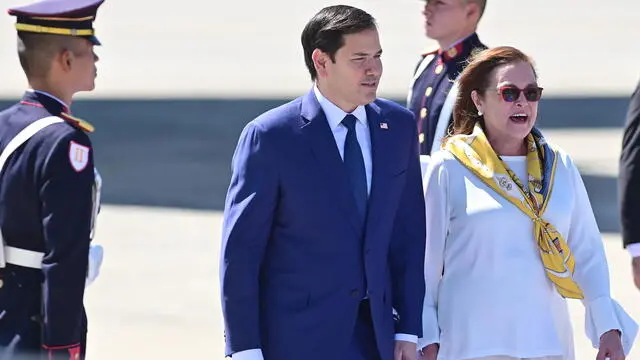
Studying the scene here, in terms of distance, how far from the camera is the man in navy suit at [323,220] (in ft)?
13.8

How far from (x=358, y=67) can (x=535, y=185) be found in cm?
78

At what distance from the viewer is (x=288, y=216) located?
4.23 metres

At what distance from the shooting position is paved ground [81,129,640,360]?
729cm

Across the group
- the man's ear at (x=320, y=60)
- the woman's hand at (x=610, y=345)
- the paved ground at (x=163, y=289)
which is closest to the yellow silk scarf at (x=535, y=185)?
the woman's hand at (x=610, y=345)

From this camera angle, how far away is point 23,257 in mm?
4145

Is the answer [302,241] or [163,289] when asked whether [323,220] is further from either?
[163,289]

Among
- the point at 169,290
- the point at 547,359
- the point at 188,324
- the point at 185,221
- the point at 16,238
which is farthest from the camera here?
the point at 185,221

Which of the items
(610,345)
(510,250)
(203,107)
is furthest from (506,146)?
(203,107)

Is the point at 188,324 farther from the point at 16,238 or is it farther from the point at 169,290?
the point at 16,238

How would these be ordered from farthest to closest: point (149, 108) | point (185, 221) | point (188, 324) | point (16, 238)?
point (149, 108) < point (185, 221) < point (188, 324) < point (16, 238)

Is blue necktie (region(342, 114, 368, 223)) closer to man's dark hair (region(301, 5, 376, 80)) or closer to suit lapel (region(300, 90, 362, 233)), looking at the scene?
suit lapel (region(300, 90, 362, 233))

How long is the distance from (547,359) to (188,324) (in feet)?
10.7

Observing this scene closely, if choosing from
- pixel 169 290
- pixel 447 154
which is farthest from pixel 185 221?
pixel 447 154

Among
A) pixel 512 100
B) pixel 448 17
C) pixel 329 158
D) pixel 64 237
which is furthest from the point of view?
pixel 448 17
